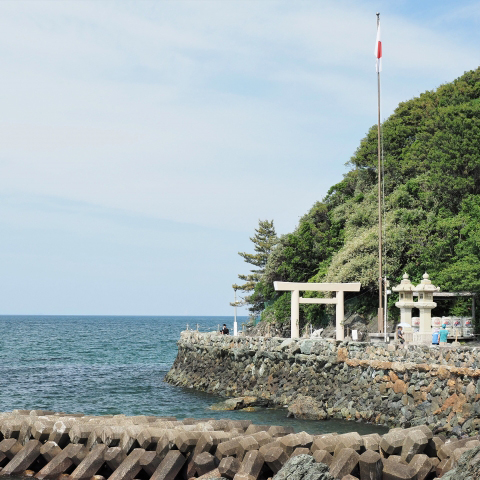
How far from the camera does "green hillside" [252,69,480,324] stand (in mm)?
37844

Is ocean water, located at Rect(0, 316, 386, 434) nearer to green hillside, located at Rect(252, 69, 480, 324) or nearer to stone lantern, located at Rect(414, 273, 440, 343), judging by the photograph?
stone lantern, located at Rect(414, 273, 440, 343)

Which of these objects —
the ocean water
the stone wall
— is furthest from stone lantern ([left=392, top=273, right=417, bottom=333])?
the ocean water

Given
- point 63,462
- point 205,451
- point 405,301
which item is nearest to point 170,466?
point 205,451

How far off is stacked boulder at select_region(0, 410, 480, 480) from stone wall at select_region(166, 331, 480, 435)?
8830 mm

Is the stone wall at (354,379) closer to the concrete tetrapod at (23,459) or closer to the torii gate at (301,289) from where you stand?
the torii gate at (301,289)

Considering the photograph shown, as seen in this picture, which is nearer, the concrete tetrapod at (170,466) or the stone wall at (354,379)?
the concrete tetrapod at (170,466)

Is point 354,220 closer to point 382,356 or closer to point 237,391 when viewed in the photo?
point 237,391

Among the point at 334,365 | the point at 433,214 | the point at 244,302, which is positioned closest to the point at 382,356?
the point at 334,365

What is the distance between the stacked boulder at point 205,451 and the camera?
11125mm

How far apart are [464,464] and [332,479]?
210 cm

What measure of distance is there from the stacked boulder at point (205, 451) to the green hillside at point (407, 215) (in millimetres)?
22351

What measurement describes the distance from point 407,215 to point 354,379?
1848cm

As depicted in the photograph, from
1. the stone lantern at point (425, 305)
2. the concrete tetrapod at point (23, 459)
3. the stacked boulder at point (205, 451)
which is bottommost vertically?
the concrete tetrapod at point (23, 459)

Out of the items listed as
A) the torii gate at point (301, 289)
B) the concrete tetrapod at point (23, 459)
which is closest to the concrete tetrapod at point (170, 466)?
the concrete tetrapod at point (23, 459)
